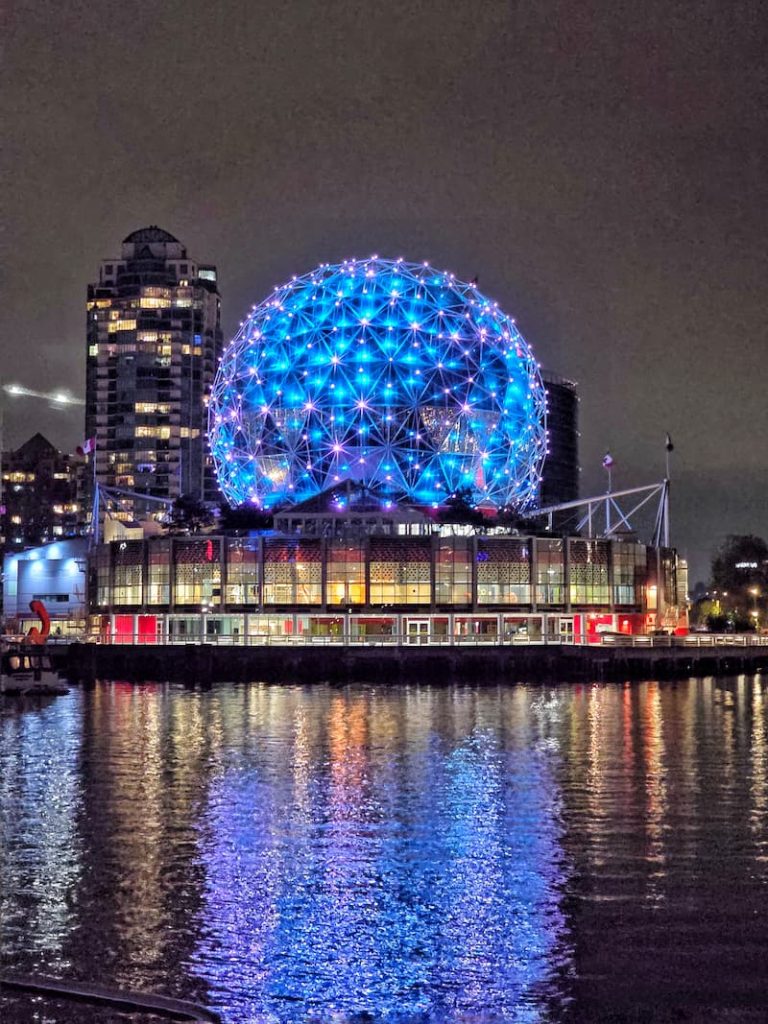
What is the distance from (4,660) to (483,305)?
48061 millimetres

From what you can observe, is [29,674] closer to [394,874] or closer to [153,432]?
[394,874]

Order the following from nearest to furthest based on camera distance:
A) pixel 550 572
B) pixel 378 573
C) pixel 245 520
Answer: pixel 378 573, pixel 550 572, pixel 245 520

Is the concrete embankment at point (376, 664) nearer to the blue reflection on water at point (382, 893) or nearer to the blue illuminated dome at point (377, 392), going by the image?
the blue illuminated dome at point (377, 392)

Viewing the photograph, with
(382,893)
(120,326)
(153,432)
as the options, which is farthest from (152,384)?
(382,893)

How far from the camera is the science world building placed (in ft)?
293

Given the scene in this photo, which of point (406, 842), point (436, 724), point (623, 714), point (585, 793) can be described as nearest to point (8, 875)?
point (406, 842)

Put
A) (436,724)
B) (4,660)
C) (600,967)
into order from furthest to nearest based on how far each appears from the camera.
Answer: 1. (4,660)
2. (436,724)
3. (600,967)

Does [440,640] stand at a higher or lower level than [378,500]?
lower

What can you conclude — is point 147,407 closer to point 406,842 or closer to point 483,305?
point 483,305

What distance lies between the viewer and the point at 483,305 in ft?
330

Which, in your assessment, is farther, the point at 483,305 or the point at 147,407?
the point at 147,407

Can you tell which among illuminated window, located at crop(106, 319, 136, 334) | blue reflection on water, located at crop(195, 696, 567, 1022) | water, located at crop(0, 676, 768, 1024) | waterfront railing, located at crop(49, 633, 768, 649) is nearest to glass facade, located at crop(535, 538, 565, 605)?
waterfront railing, located at crop(49, 633, 768, 649)

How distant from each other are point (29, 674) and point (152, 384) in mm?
130378

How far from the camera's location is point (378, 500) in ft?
309
